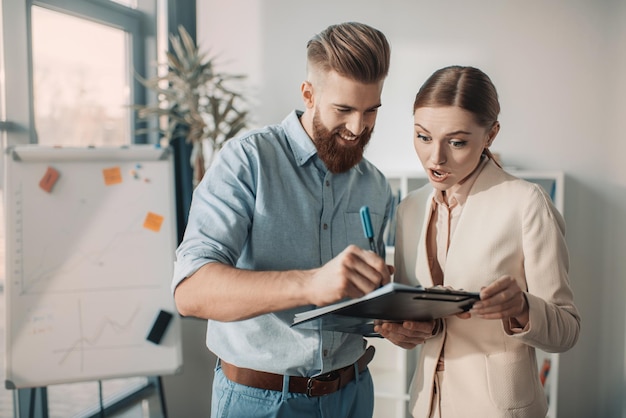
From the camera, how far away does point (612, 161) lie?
2.98 metres

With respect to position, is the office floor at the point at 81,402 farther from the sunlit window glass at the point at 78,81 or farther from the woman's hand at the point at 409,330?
the woman's hand at the point at 409,330

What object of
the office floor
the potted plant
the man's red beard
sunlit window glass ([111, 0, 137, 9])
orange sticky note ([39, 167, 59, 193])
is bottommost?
the office floor

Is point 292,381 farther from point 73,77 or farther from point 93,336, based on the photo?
point 73,77

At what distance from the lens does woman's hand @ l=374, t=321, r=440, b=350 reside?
4.36 ft

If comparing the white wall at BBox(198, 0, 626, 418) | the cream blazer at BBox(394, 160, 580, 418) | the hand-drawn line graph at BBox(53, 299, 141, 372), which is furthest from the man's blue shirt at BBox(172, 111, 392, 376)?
the white wall at BBox(198, 0, 626, 418)

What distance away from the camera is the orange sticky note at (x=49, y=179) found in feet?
7.24

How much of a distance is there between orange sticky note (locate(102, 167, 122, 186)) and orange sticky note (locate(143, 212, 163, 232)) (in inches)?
7.5

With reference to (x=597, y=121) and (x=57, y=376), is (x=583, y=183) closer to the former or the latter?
(x=597, y=121)

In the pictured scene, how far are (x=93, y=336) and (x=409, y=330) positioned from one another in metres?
1.43

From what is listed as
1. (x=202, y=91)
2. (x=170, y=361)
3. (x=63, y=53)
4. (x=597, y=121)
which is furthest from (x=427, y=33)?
(x=170, y=361)

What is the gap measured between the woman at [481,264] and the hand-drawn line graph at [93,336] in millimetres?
1335

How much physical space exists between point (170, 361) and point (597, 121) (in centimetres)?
243

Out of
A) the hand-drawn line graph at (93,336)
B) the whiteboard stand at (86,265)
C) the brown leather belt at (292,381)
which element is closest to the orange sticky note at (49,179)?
the whiteboard stand at (86,265)

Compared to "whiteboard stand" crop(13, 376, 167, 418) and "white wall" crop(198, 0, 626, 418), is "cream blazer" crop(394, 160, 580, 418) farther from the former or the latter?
"white wall" crop(198, 0, 626, 418)
